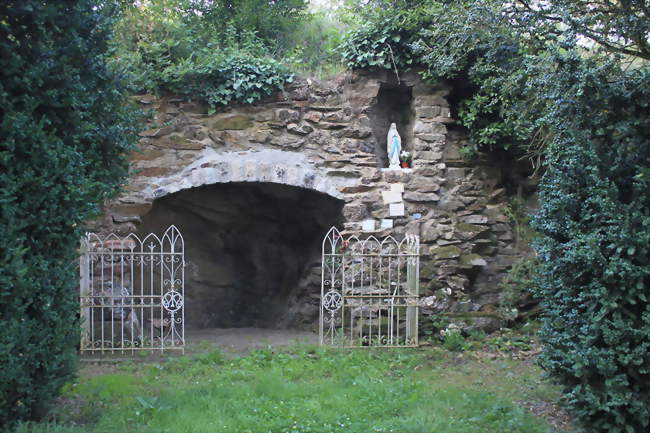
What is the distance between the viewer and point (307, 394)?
474 centimetres

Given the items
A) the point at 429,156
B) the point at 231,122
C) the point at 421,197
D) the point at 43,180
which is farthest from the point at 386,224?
the point at 43,180

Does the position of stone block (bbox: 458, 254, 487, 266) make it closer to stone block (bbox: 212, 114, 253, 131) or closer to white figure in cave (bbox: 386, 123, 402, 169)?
→ white figure in cave (bbox: 386, 123, 402, 169)

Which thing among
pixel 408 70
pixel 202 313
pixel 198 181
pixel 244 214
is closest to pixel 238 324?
pixel 202 313

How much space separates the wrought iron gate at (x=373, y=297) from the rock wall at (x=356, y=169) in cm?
38

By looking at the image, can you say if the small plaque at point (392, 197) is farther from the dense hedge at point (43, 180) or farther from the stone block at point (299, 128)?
the dense hedge at point (43, 180)

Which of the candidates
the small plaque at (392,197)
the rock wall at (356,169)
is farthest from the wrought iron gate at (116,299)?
the small plaque at (392,197)

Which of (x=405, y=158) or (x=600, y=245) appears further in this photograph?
(x=405, y=158)

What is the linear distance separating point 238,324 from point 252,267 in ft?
3.15

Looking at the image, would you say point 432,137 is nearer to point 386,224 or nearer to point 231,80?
point 386,224

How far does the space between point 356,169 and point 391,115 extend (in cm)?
127

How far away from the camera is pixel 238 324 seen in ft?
29.6

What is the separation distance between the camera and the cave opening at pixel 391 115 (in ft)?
25.7

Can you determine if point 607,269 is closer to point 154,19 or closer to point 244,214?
point 244,214

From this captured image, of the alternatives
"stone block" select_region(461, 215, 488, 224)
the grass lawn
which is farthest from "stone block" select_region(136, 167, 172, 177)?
"stone block" select_region(461, 215, 488, 224)
